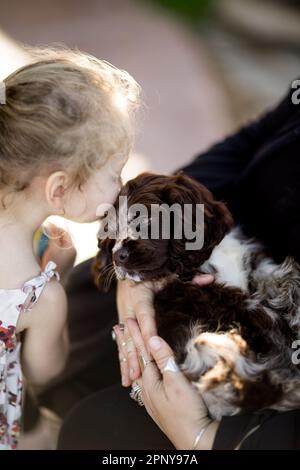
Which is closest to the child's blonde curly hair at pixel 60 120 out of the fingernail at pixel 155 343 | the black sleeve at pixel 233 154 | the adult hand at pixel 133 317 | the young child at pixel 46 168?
the young child at pixel 46 168

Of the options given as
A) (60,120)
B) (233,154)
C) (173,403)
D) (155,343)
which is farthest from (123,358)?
(233,154)

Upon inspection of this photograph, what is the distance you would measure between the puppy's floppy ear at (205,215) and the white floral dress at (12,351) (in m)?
0.45

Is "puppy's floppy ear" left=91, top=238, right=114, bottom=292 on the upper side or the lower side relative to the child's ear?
lower

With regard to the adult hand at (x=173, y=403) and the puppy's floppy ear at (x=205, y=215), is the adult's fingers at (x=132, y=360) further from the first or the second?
the puppy's floppy ear at (x=205, y=215)

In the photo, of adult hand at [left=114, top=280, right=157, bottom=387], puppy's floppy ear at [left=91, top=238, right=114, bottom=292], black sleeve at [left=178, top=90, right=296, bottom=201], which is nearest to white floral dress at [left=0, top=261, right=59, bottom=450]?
puppy's floppy ear at [left=91, top=238, right=114, bottom=292]

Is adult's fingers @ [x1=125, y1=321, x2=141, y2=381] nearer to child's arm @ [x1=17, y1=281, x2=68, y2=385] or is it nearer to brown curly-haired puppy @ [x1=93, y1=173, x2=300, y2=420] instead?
brown curly-haired puppy @ [x1=93, y1=173, x2=300, y2=420]

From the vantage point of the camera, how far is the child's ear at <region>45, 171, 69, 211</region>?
75.4 inches

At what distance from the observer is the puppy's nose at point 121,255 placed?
6.40 feet

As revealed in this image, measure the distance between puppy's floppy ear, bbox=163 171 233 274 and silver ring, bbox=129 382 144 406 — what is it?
16.5 inches

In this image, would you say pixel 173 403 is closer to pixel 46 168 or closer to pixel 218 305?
pixel 218 305

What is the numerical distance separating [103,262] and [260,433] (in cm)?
75

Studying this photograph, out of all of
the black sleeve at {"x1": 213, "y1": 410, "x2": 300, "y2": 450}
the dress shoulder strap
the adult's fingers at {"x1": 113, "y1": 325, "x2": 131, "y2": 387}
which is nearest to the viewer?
the black sleeve at {"x1": 213, "y1": 410, "x2": 300, "y2": 450}

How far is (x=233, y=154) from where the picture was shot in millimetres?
2768

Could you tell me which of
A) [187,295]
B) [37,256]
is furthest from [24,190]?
[187,295]
